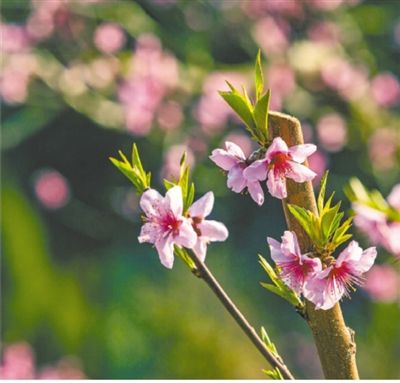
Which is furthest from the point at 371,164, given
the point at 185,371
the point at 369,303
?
the point at 185,371

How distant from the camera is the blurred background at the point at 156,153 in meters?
1.96

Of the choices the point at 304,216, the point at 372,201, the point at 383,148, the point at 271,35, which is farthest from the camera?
the point at 271,35

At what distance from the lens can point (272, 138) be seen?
57 cm

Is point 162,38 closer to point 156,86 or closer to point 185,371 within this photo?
point 156,86

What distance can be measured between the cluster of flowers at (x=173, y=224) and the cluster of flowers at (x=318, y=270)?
2.0 inches

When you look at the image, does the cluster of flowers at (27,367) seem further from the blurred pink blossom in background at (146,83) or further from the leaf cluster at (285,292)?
the leaf cluster at (285,292)

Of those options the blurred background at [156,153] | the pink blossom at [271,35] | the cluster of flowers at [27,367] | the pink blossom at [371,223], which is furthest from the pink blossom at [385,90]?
the pink blossom at [371,223]

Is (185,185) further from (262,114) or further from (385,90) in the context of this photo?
(385,90)

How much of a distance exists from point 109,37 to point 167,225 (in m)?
1.59

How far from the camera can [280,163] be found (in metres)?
0.57

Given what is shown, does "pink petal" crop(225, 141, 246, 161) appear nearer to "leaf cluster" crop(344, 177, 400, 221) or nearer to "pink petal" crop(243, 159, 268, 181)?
"pink petal" crop(243, 159, 268, 181)

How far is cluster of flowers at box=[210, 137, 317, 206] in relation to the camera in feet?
1.83

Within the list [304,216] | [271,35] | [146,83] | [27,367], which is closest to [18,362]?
[27,367]

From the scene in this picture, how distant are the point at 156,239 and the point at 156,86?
1.58m
